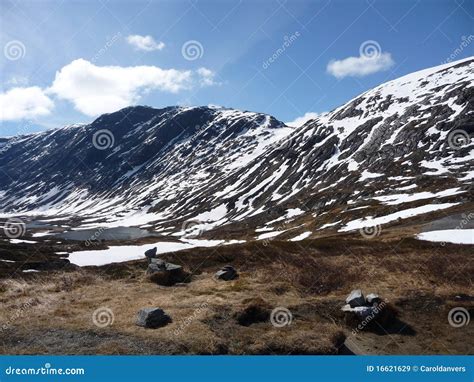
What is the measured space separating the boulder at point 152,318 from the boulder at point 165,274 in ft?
30.3

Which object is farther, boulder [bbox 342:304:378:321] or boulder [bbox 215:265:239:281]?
boulder [bbox 215:265:239:281]

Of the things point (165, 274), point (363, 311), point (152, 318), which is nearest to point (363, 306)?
point (363, 311)

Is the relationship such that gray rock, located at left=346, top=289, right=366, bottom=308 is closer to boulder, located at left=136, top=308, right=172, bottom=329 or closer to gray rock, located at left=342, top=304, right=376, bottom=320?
gray rock, located at left=342, top=304, right=376, bottom=320

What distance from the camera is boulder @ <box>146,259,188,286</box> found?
3075cm

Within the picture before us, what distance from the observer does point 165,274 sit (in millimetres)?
31062

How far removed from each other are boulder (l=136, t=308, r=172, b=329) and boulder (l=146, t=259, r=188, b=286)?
9248 millimetres

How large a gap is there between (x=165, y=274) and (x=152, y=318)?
10.3 meters

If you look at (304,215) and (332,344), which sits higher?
(304,215)

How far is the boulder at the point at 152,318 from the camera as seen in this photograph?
20703 millimetres

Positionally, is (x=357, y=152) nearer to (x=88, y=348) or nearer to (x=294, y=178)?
(x=294, y=178)

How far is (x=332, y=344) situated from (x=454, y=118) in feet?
446

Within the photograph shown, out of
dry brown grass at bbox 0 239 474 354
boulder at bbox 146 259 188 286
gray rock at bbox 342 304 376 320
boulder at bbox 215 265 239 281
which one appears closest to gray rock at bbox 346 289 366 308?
gray rock at bbox 342 304 376 320
